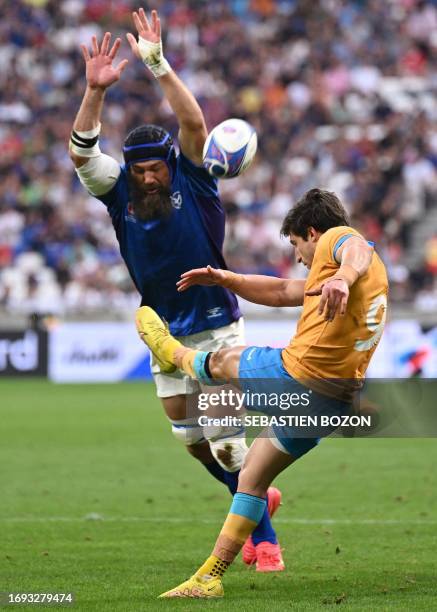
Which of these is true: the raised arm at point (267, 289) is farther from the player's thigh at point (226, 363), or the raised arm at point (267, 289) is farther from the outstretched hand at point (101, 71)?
the outstretched hand at point (101, 71)

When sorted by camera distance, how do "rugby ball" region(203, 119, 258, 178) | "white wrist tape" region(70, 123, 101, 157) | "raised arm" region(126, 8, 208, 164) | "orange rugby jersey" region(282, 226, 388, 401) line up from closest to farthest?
1. "orange rugby jersey" region(282, 226, 388, 401)
2. "rugby ball" region(203, 119, 258, 178)
3. "raised arm" region(126, 8, 208, 164)
4. "white wrist tape" region(70, 123, 101, 157)

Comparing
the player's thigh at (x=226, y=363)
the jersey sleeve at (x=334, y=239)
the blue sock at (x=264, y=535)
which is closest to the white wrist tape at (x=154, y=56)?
the jersey sleeve at (x=334, y=239)

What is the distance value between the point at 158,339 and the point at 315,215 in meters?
1.13

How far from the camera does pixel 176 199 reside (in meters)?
7.78

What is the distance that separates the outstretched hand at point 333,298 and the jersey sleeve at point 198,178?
2326mm

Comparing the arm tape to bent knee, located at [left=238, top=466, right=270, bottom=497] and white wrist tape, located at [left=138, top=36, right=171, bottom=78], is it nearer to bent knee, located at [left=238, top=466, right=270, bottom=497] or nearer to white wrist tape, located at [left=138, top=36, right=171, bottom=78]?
white wrist tape, located at [left=138, top=36, right=171, bottom=78]

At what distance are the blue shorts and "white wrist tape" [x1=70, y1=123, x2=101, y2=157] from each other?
6.42 ft

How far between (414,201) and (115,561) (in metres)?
19.1

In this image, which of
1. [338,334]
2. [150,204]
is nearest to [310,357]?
[338,334]

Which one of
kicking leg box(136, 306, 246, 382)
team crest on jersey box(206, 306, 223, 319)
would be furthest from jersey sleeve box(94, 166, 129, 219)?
kicking leg box(136, 306, 246, 382)

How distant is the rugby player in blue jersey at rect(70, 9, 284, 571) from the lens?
752cm

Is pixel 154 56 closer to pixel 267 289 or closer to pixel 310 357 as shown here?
pixel 267 289

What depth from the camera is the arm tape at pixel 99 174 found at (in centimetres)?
765

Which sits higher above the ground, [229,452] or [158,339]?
[158,339]
